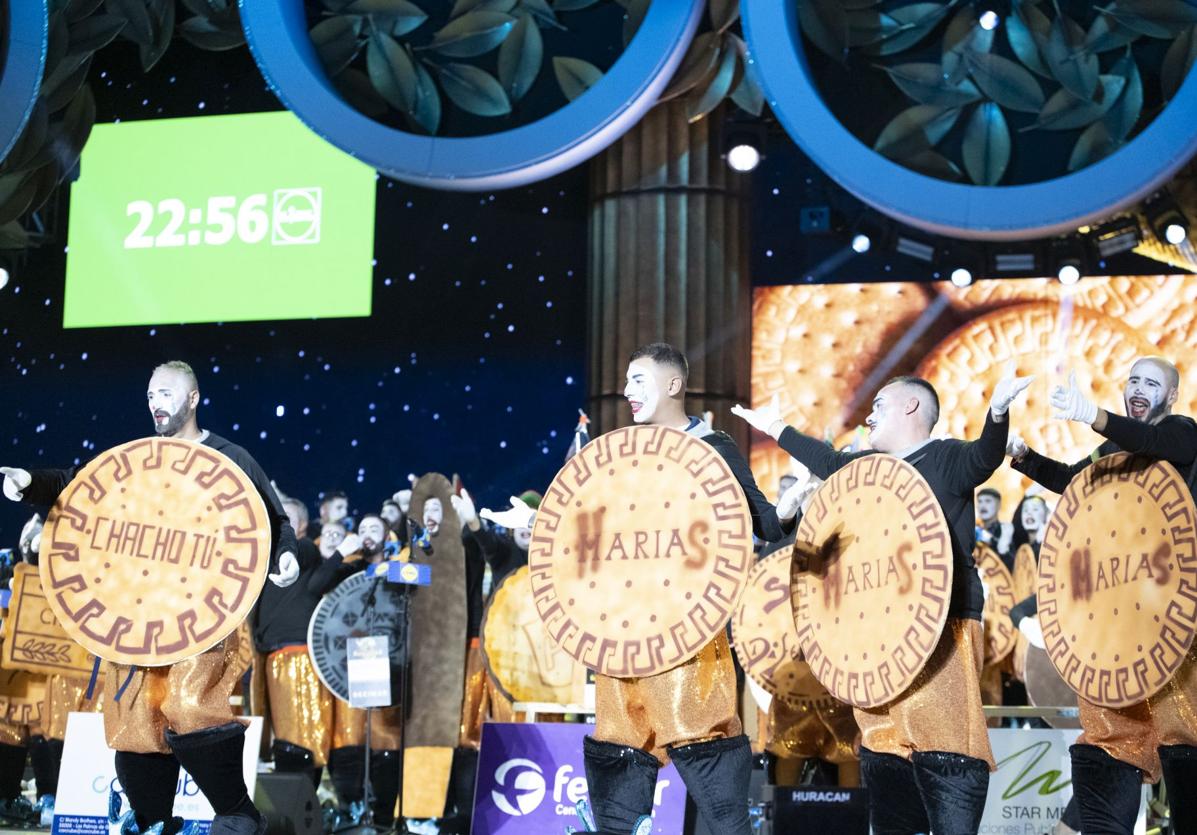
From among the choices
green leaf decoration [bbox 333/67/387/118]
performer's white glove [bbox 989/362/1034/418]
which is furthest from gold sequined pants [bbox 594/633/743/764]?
green leaf decoration [bbox 333/67/387/118]

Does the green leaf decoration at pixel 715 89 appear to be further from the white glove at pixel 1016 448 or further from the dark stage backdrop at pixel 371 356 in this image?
the white glove at pixel 1016 448

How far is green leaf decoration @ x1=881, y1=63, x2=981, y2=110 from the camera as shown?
9297 millimetres

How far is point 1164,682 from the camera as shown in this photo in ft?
14.3

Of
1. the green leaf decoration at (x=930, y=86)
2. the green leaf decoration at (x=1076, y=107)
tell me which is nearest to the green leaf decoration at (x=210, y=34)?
the green leaf decoration at (x=930, y=86)

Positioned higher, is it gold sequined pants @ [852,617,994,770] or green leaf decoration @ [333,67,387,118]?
green leaf decoration @ [333,67,387,118]

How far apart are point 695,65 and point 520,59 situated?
129 centimetres

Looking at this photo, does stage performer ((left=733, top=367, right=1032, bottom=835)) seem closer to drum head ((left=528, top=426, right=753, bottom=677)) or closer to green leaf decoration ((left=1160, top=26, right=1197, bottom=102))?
drum head ((left=528, top=426, right=753, bottom=677))

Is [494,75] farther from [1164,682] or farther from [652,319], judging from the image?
[1164,682]

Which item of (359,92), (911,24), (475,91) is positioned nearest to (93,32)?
(359,92)

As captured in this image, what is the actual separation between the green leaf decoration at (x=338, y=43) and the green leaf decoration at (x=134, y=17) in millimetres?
2105

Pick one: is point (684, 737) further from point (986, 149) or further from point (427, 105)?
point (427, 105)

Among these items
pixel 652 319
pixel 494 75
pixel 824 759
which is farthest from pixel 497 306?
pixel 824 759

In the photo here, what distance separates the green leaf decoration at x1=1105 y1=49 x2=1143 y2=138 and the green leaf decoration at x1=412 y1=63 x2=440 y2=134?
14.2ft

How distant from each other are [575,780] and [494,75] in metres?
5.30
